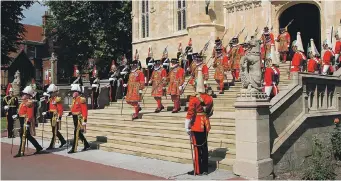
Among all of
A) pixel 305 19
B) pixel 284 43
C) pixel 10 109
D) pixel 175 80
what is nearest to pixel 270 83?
pixel 175 80

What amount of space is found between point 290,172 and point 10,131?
11.4 meters

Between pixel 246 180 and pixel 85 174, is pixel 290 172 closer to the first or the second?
pixel 246 180

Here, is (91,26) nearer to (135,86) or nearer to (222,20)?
(222,20)

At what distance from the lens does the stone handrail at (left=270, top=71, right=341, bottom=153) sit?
28.9ft

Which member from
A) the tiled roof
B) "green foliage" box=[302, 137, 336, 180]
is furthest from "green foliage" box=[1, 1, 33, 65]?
the tiled roof

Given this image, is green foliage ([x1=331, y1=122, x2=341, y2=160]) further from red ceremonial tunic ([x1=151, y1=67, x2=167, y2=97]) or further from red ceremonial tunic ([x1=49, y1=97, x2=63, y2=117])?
red ceremonial tunic ([x1=49, y1=97, x2=63, y2=117])

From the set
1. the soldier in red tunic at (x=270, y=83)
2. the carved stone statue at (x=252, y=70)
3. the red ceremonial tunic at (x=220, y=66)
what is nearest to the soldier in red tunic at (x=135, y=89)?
the red ceremonial tunic at (x=220, y=66)

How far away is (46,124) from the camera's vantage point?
16.4 metres

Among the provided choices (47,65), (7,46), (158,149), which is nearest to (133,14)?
(7,46)

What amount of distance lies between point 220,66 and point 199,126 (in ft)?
20.8

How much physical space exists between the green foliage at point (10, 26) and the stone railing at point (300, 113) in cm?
2399

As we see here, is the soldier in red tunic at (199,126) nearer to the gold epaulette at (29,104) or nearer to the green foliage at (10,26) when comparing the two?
the gold epaulette at (29,104)

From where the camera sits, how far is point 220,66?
14.5m

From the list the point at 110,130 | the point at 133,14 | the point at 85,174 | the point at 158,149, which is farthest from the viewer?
the point at 133,14
